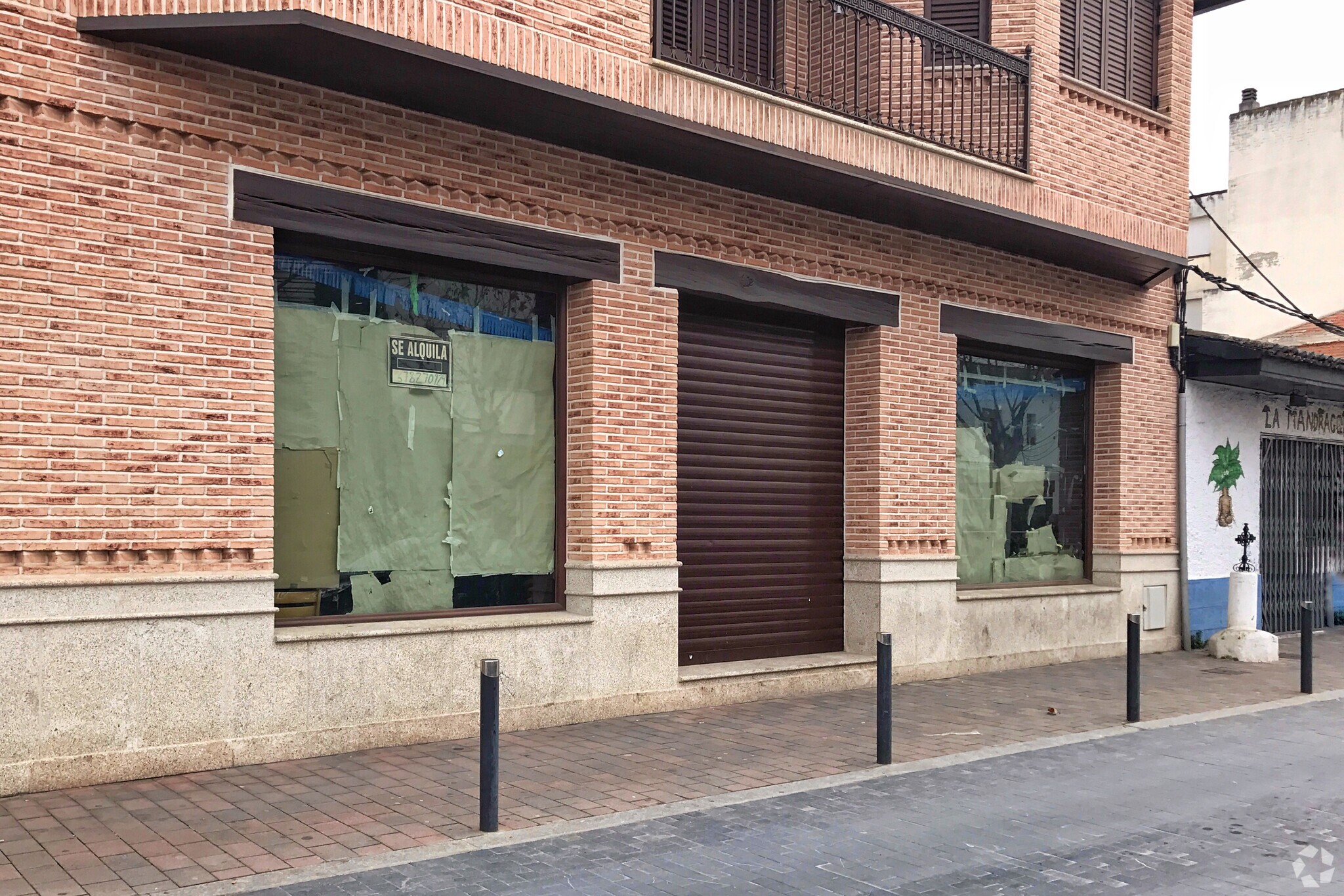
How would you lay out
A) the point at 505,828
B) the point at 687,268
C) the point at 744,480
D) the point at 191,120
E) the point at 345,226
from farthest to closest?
the point at 744,480, the point at 687,268, the point at 345,226, the point at 191,120, the point at 505,828

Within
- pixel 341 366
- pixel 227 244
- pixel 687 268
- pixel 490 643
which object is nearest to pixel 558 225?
pixel 687 268

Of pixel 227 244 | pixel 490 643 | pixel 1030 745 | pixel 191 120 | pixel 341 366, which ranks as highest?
pixel 191 120

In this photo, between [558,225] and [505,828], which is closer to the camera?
[505,828]

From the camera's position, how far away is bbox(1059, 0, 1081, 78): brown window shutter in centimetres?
1385

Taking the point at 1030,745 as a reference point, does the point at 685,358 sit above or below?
above

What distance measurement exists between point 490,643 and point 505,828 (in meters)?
2.69

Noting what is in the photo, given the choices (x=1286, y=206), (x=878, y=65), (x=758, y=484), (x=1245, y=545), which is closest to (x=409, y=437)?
(x=758, y=484)

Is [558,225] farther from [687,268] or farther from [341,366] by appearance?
[341,366]

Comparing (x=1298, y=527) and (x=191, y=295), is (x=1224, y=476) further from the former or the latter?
(x=191, y=295)

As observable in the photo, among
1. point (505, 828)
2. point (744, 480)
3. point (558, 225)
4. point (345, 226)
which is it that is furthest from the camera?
point (744, 480)

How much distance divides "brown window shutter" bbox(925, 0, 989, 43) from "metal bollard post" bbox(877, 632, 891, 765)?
26.9 feet

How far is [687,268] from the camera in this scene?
10438mm

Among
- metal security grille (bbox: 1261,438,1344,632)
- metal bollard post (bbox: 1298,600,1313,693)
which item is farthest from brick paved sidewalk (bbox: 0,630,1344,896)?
metal security grille (bbox: 1261,438,1344,632)

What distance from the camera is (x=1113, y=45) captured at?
14484 millimetres
